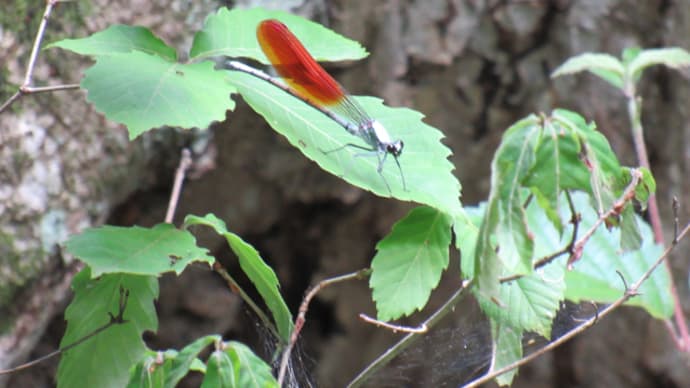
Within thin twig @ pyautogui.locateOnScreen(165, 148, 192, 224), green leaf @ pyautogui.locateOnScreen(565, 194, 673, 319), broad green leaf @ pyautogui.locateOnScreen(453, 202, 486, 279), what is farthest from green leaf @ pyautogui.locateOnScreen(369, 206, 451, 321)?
green leaf @ pyautogui.locateOnScreen(565, 194, 673, 319)

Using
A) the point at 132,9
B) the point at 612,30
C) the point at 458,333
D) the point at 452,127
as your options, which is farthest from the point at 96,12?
the point at 612,30

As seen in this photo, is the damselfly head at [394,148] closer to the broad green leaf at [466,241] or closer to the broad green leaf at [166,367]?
the broad green leaf at [466,241]

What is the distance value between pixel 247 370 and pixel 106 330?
24 cm

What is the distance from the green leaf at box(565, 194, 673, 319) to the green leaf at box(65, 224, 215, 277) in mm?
723

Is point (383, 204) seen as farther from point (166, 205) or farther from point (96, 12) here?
point (96, 12)

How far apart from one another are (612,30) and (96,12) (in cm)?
138

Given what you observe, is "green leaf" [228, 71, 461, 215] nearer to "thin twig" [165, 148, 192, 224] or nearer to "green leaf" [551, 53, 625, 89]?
"thin twig" [165, 148, 192, 224]

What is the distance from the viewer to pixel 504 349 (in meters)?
0.89

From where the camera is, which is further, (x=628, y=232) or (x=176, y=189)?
(x=176, y=189)

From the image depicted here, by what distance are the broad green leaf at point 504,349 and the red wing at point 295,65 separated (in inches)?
13.1

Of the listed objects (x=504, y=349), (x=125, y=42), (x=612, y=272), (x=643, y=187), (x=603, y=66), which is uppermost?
(x=125, y=42)

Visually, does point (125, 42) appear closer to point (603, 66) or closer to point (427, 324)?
point (427, 324)

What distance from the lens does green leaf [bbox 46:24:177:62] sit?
0.84 metres

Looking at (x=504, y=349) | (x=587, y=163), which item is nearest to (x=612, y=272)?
(x=504, y=349)
